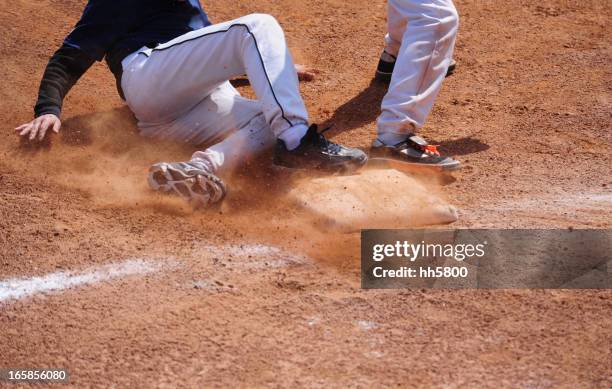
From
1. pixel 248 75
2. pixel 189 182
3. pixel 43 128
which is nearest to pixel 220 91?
pixel 248 75

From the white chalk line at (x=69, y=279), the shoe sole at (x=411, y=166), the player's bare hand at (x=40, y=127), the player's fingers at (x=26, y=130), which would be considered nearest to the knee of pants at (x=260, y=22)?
the shoe sole at (x=411, y=166)

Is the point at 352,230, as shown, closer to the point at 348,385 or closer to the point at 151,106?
the point at 348,385

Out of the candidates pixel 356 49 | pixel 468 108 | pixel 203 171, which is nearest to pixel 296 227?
pixel 203 171

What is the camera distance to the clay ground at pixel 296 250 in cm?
273

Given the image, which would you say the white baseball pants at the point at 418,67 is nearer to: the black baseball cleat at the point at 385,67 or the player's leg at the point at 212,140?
the player's leg at the point at 212,140

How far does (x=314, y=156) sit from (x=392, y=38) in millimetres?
1516

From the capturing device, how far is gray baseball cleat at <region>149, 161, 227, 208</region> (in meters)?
3.62

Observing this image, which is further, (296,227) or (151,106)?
(151,106)

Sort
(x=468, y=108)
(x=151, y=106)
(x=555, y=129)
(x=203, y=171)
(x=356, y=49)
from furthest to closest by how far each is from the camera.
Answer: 1. (x=356, y=49)
2. (x=468, y=108)
3. (x=555, y=129)
4. (x=151, y=106)
5. (x=203, y=171)

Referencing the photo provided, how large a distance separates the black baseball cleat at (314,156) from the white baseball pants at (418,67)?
471mm

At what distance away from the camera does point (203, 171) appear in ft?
11.9

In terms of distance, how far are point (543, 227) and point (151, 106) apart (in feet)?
6.56

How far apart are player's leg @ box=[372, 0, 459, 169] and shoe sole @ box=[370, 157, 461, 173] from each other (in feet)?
0.26

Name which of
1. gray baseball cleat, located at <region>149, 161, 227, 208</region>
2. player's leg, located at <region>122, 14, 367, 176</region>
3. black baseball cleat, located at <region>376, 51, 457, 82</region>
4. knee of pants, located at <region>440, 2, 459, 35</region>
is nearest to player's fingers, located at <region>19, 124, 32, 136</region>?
player's leg, located at <region>122, 14, 367, 176</region>
